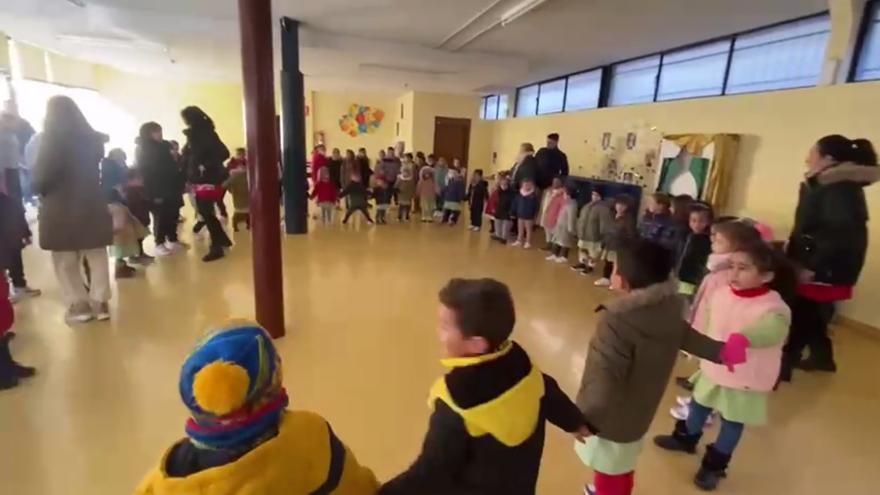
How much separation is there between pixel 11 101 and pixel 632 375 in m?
9.69

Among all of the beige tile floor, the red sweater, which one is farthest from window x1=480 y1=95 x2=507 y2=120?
the beige tile floor

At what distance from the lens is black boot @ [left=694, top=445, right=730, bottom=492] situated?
6.53ft

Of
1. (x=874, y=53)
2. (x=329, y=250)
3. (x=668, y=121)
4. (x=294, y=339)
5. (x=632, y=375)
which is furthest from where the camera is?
(x=668, y=121)

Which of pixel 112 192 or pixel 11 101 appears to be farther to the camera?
pixel 11 101

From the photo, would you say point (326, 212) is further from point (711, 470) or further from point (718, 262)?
point (711, 470)

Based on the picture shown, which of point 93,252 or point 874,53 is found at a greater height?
point 874,53

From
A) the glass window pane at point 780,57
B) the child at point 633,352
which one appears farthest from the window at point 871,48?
the child at point 633,352

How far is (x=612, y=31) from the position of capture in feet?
19.4

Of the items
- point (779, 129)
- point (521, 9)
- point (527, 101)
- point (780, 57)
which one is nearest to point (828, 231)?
point (779, 129)

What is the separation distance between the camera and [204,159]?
477cm

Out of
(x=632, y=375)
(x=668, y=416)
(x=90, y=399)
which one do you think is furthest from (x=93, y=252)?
(x=668, y=416)

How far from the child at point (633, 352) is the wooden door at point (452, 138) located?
10.9 metres

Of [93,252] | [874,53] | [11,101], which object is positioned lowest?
[93,252]

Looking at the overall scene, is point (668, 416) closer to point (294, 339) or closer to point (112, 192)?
point (294, 339)
